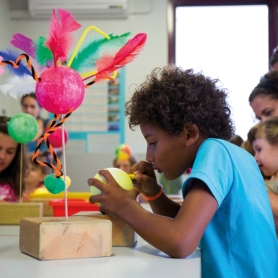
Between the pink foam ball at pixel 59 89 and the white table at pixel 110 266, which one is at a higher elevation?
the pink foam ball at pixel 59 89

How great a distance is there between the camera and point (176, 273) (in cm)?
81

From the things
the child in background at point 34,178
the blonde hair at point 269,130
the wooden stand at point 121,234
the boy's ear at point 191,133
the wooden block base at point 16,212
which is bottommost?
the child in background at point 34,178

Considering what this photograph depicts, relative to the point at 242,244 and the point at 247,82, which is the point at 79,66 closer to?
the point at 242,244

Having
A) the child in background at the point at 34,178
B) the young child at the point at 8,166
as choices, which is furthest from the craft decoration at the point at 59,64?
the child in background at the point at 34,178

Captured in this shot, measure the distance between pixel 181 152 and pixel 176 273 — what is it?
16.1 inches

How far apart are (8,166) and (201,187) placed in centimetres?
174

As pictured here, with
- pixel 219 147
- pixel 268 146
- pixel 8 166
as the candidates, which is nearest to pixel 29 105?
pixel 8 166

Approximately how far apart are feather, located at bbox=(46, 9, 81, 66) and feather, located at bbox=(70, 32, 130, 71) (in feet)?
0.19

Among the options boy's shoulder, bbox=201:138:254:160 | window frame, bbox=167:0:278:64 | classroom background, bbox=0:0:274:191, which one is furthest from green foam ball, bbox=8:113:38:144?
window frame, bbox=167:0:278:64

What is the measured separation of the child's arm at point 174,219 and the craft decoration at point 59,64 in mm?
137

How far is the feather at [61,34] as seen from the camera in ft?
3.32

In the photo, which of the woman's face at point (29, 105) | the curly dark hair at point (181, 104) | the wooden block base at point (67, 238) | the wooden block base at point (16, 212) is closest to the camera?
the wooden block base at point (67, 238)

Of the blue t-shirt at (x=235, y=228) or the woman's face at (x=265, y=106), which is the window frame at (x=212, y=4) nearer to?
the woman's face at (x=265, y=106)

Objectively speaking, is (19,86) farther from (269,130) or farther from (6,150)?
(6,150)
